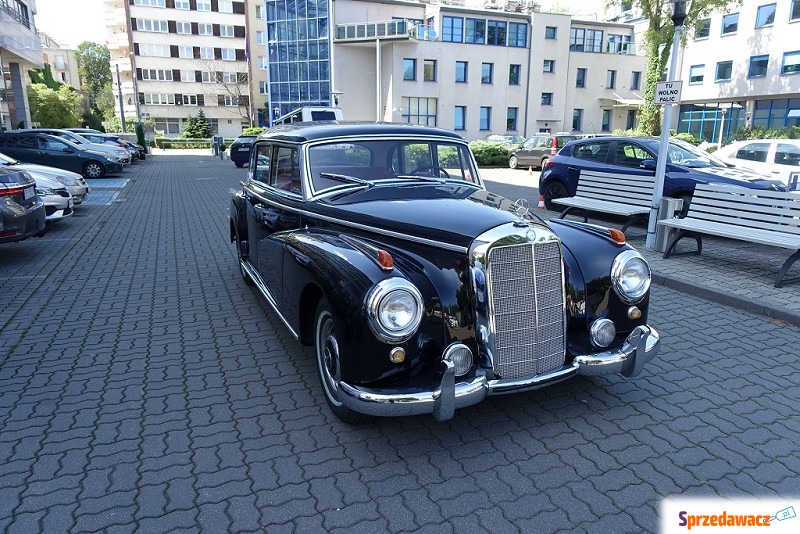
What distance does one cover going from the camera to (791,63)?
113 ft

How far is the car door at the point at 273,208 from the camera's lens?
4.57 m

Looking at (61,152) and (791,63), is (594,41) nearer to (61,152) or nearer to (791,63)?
(791,63)

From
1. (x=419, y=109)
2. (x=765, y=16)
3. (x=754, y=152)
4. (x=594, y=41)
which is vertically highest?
(x=594, y=41)

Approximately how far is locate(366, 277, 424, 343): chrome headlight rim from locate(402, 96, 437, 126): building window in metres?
41.6

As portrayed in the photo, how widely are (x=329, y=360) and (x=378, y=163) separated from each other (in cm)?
194

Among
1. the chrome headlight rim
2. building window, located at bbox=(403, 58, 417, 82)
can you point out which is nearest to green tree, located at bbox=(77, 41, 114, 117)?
building window, located at bbox=(403, 58, 417, 82)

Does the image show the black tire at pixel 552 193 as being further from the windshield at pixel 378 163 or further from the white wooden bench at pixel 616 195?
the windshield at pixel 378 163

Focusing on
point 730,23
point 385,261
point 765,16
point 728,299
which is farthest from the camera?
point 730,23

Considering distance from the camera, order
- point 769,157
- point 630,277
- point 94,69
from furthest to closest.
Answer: point 94,69 → point 769,157 → point 630,277

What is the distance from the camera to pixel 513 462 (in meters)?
3.19

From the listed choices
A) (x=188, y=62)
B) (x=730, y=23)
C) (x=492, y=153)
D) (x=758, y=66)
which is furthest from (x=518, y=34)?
(x=188, y=62)

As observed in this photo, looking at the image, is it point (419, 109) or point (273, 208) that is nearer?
point (273, 208)

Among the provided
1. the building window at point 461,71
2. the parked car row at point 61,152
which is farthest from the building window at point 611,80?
the parked car row at point 61,152

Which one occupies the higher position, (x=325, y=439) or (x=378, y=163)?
(x=378, y=163)
